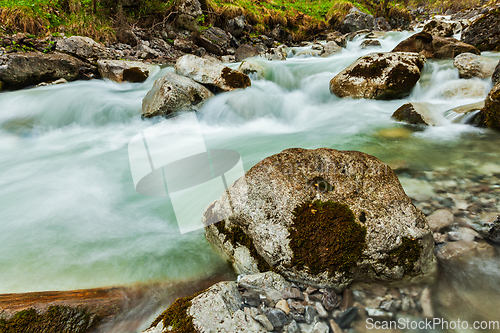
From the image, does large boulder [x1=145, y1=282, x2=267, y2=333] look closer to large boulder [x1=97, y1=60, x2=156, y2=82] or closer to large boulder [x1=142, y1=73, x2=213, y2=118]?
large boulder [x1=142, y1=73, x2=213, y2=118]

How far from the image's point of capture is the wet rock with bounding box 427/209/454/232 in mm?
2436

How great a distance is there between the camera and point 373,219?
1933 mm

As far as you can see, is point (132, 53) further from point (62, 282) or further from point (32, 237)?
point (62, 282)

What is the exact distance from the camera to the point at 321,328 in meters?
1.61

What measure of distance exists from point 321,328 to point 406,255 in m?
0.89

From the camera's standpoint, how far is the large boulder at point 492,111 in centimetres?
438

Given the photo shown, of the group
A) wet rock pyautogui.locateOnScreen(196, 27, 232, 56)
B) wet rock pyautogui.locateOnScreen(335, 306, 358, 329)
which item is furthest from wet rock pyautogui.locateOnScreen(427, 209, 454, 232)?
wet rock pyautogui.locateOnScreen(196, 27, 232, 56)

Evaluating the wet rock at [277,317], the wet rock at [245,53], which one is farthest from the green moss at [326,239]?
the wet rock at [245,53]

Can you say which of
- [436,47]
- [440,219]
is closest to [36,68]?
[440,219]

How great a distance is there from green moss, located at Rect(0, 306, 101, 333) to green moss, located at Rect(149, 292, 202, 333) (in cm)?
67

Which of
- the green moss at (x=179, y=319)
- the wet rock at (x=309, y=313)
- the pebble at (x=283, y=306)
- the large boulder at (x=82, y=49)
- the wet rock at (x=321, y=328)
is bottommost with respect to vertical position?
the wet rock at (x=321, y=328)

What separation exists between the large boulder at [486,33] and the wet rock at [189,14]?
1334cm

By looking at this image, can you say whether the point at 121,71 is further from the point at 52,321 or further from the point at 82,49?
the point at 52,321

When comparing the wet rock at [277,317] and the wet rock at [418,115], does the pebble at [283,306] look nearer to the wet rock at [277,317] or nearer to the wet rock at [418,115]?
the wet rock at [277,317]
